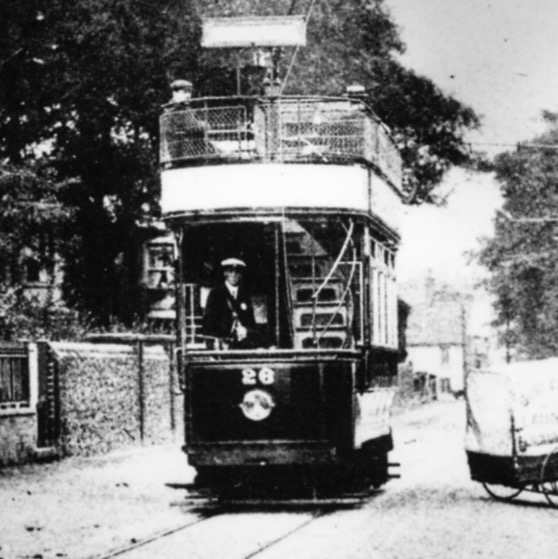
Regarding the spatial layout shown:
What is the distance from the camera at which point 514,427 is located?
14297 mm

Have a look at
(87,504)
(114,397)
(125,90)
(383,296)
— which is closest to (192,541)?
A: (87,504)

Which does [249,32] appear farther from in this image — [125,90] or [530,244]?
[530,244]

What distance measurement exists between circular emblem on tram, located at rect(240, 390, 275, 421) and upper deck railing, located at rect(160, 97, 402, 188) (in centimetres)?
244

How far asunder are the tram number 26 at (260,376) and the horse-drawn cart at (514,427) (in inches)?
83.6

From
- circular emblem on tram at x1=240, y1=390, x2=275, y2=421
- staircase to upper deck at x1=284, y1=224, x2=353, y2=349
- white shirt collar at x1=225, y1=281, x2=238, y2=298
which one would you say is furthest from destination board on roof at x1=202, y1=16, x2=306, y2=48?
circular emblem on tram at x1=240, y1=390, x2=275, y2=421

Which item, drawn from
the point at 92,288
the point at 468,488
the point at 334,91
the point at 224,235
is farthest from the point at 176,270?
the point at 92,288

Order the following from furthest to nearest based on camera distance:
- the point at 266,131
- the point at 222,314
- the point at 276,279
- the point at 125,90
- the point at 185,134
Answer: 1. the point at 125,90
2. the point at 276,279
3. the point at 185,134
4. the point at 266,131
5. the point at 222,314

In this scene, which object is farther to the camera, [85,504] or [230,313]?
[85,504]

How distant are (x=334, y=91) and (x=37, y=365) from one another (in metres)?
18.9

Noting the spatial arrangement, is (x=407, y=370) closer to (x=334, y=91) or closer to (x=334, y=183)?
(x=334, y=91)

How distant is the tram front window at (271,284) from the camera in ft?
48.6

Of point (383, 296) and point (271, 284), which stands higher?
point (271, 284)

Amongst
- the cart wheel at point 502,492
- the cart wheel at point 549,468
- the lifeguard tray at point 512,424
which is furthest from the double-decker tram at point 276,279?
the cart wheel at point 549,468

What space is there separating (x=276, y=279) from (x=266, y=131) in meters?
1.60
